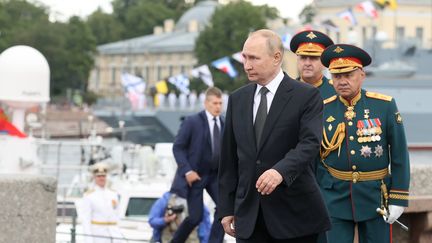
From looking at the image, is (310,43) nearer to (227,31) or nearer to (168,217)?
(168,217)

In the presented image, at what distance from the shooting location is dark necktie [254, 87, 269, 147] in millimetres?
6965

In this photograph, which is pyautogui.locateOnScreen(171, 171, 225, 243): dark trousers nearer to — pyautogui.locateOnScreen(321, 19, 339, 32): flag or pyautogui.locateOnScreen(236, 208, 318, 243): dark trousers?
pyautogui.locateOnScreen(236, 208, 318, 243): dark trousers

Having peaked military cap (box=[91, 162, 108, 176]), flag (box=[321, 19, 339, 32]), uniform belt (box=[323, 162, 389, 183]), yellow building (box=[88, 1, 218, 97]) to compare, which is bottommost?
peaked military cap (box=[91, 162, 108, 176])

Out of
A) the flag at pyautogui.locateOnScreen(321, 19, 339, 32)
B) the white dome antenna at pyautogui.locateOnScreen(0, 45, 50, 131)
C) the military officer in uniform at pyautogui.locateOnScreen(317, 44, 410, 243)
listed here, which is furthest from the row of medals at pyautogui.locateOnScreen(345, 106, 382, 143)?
the flag at pyautogui.locateOnScreen(321, 19, 339, 32)

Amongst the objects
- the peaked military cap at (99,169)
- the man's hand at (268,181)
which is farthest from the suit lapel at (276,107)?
the peaked military cap at (99,169)

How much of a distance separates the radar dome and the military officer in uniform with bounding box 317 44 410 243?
10.3 metres

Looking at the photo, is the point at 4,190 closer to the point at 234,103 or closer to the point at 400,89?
the point at 234,103

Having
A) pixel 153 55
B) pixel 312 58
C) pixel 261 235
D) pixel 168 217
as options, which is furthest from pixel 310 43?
pixel 153 55

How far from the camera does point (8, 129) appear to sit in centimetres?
1730

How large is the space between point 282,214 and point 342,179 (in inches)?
57.8

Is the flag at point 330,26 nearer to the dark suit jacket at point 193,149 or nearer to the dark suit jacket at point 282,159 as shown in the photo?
the dark suit jacket at point 193,149

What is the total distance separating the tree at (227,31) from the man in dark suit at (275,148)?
91.5 meters

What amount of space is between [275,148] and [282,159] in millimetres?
98

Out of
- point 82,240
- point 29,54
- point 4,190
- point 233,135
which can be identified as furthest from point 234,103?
point 29,54
